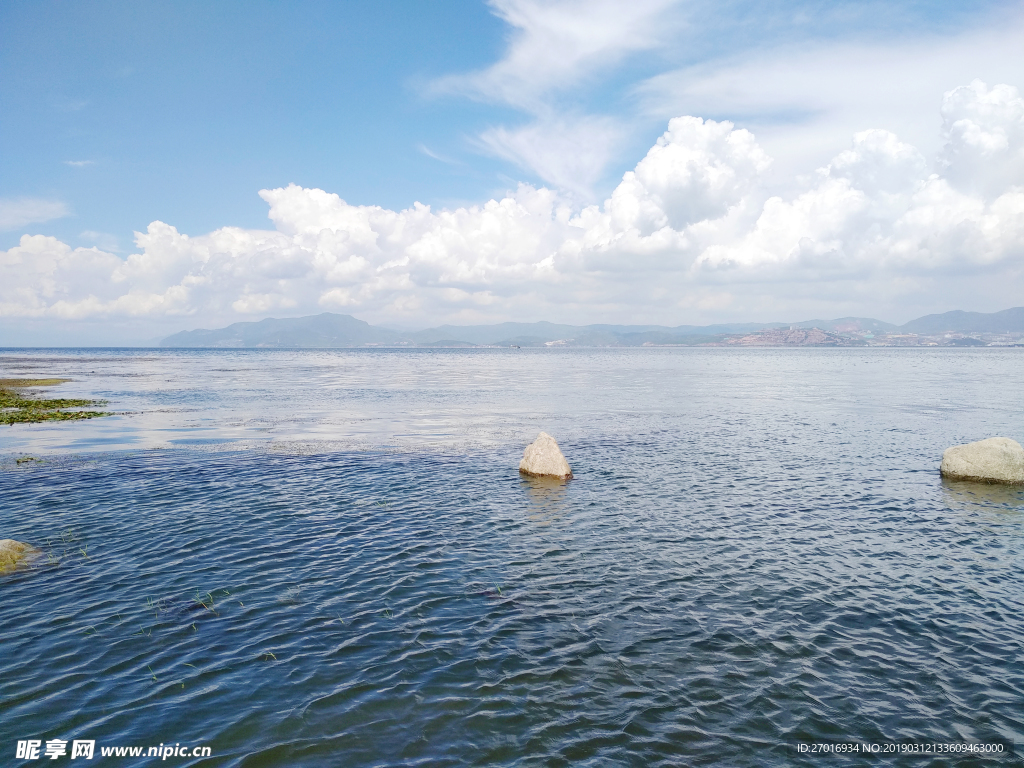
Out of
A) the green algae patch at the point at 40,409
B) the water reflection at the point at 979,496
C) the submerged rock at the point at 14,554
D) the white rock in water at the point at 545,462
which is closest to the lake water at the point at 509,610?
the water reflection at the point at 979,496

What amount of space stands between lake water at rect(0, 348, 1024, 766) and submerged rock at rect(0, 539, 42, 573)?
0.91 meters

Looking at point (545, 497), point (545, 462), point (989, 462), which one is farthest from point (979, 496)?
point (545, 462)

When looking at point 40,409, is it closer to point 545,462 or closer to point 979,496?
point 545,462

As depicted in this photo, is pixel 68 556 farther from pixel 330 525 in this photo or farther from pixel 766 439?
pixel 766 439

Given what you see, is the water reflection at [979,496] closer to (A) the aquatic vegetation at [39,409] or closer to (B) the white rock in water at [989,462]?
(B) the white rock in water at [989,462]

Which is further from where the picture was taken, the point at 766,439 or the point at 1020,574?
the point at 766,439

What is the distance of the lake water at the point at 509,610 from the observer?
34.2 ft

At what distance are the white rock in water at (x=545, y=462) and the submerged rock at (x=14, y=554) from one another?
66.8ft

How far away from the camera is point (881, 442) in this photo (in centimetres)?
3859

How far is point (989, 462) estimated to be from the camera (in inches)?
1085

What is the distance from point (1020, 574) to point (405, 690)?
1890cm

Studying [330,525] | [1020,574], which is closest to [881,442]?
[1020,574]

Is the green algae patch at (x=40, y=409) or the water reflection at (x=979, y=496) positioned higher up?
the green algae patch at (x=40, y=409)

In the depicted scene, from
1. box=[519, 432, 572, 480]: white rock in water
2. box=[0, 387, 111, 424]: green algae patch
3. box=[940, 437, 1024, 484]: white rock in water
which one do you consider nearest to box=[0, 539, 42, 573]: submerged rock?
box=[519, 432, 572, 480]: white rock in water
